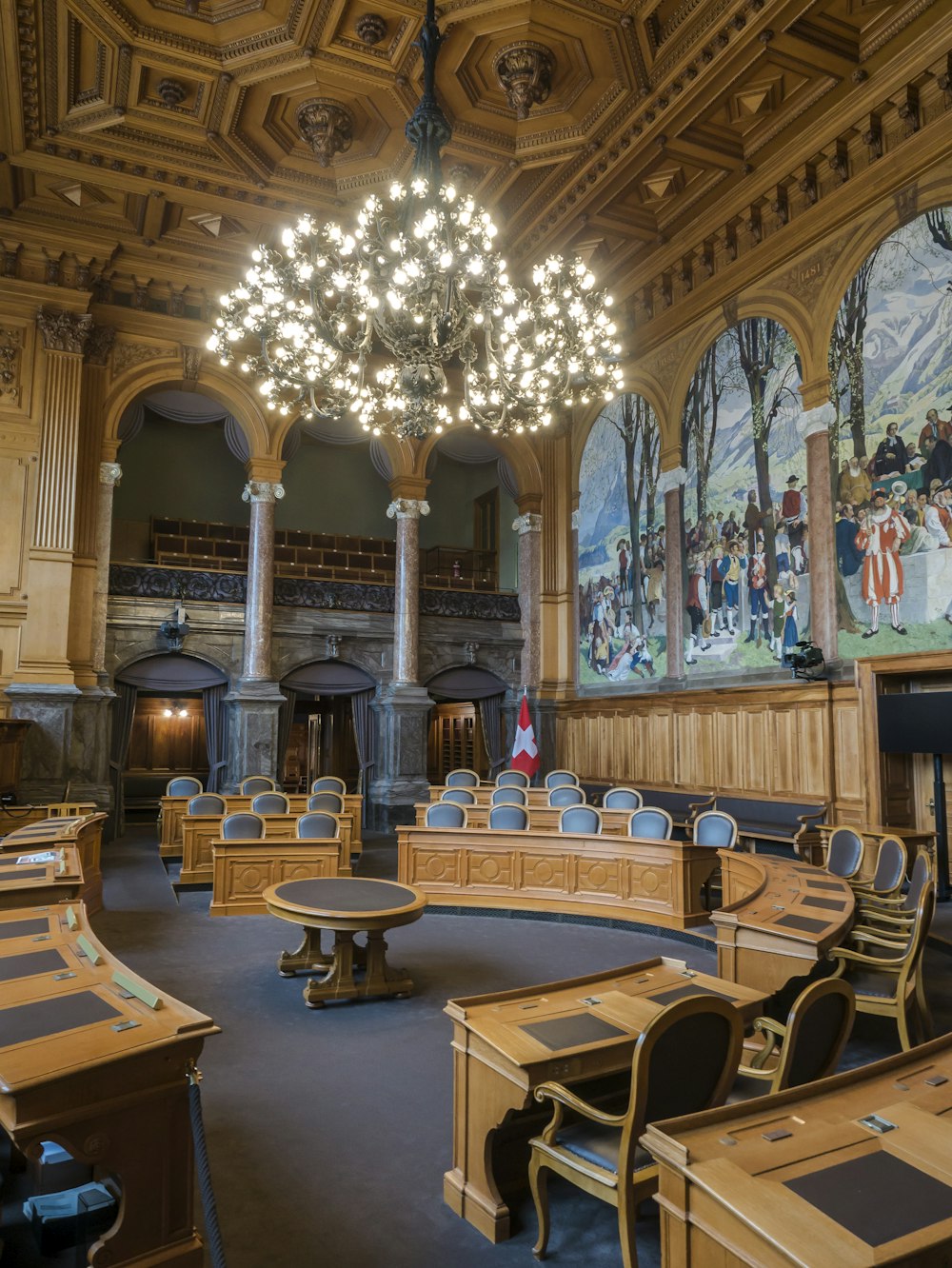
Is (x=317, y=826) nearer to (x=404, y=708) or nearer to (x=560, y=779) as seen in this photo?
(x=560, y=779)

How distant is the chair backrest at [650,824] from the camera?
814cm

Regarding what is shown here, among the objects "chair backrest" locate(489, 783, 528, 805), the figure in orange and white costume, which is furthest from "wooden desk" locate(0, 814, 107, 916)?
the figure in orange and white costume

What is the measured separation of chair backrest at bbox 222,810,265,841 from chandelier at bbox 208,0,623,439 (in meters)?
4.01

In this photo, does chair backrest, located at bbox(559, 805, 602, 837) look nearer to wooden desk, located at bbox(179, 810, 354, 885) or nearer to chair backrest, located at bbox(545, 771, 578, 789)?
wooden desk, located at bbox(179, 810, 354, 885)

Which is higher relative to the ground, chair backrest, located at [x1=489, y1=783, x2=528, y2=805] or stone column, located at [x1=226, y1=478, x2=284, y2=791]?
stone column, located at [x1=226, y1=478, x2=284, y2=791]

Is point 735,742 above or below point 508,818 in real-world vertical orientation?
above

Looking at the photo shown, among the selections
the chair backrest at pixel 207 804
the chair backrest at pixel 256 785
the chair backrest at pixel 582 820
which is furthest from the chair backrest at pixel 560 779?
the chair backrest at pixel 207 804

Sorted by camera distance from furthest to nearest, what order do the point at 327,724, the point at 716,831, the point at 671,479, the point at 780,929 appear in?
the point at 327,724 < the point at 671,479 < the point at 716,831 < the point at 780,929

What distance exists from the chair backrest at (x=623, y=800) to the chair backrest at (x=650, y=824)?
1.42 meters

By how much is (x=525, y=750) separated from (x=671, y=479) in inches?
189

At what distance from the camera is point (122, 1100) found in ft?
7.89

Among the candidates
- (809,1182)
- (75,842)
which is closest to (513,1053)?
(809,1182)

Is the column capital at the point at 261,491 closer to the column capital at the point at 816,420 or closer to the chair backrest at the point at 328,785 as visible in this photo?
the chair backrest at the point at 328,785

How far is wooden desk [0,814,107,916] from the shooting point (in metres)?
6.34
